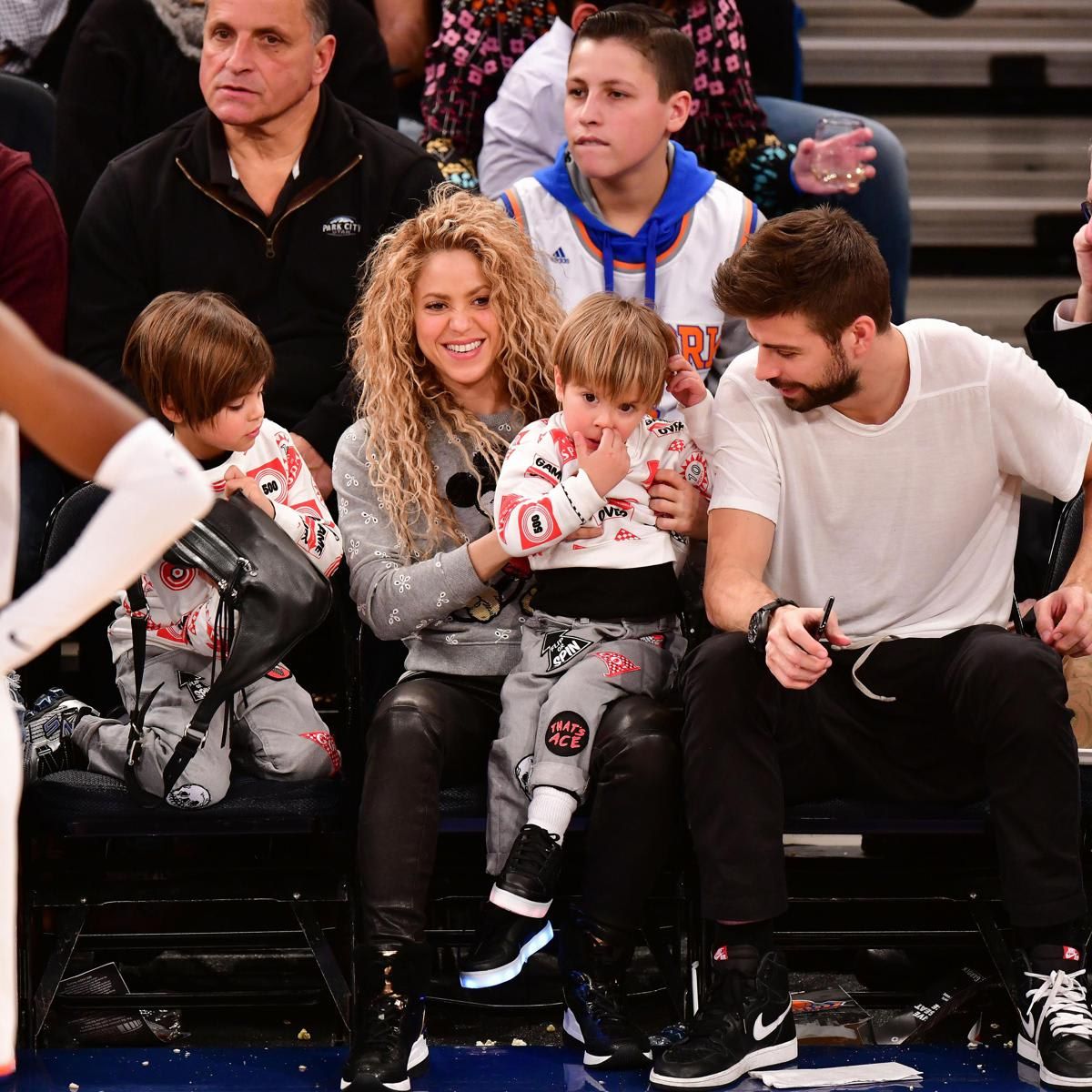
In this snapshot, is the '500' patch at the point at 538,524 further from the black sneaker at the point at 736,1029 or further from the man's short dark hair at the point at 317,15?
the man's short dark hair at the point at 317,15

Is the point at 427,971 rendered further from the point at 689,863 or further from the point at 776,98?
the point at 776,98

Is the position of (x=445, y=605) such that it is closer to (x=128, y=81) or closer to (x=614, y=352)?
(x=614, y=352)

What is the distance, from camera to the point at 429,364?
3430 millimetres

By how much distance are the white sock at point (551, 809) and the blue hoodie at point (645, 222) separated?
1.27 m

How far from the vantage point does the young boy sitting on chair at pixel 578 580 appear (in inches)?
117

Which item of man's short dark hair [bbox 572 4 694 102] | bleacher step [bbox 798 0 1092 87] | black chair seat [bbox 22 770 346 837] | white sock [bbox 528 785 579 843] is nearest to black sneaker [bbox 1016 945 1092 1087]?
white sock [bbox 528 785 579 843]

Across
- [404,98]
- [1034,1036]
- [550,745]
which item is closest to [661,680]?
[550,745]

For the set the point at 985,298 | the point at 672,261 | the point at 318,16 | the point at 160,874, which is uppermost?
the point at 318,16

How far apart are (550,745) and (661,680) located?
280 millimetres

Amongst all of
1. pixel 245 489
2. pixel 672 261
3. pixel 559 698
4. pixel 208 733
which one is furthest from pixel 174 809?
pixel 672 261

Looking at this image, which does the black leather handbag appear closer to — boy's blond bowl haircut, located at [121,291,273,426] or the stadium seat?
boy's blond bowl haircut, located at [121,291,273,426]

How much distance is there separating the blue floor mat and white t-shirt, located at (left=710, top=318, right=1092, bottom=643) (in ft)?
2.34

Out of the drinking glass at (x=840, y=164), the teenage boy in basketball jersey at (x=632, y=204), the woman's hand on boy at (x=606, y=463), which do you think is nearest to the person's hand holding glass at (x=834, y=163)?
the drinking glass at (x=840, y=164)

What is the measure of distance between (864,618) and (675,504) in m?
0.38
